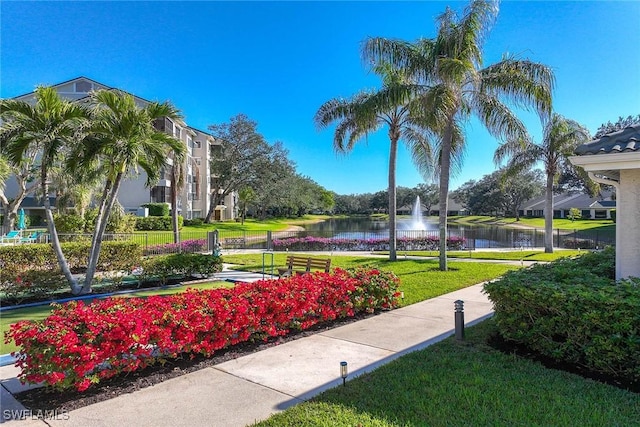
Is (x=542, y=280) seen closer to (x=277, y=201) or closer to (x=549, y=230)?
(x=549, y=230)

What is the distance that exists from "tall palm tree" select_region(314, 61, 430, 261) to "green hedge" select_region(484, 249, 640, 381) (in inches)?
376

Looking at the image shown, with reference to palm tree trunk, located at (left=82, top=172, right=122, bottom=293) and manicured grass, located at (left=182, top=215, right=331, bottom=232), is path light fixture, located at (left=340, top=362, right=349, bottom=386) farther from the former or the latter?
manicured grass, located at (left=182, top=215, right=331, bottom=232)

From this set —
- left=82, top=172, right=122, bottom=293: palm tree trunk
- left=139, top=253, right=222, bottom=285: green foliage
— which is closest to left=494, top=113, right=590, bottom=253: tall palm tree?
left=139, top=253, right=222, bottom=285: green foliage

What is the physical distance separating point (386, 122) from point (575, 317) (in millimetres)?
12239

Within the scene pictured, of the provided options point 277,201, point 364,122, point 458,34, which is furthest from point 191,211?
point 458,34

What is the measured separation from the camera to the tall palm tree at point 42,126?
27.2 ft

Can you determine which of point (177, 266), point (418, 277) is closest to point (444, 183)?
point (418, 277)

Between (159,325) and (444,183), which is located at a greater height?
(444,183)

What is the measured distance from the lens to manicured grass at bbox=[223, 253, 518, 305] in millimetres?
9602

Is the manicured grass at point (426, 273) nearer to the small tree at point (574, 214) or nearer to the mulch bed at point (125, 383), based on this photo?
the mulch bed at point (125, 383)

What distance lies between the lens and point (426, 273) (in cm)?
1234

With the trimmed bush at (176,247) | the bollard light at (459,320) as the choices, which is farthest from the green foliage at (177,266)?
the bollard light at (459,320)

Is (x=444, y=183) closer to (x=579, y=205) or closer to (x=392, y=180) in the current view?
(x=392, y=180)

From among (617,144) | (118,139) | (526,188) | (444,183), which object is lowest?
(617,144)
